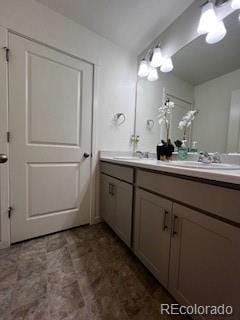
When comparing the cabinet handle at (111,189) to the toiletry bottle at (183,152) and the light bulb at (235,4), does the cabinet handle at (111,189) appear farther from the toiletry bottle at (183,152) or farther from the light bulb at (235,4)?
the light bulb at (235,4)

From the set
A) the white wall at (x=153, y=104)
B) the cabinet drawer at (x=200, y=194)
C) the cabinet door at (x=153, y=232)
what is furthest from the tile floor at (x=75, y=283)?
the white wall at (x=153, y=104)

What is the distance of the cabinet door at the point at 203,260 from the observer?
1.99ft

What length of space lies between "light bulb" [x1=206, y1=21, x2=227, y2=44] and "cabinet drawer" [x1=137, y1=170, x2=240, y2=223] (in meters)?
1.17

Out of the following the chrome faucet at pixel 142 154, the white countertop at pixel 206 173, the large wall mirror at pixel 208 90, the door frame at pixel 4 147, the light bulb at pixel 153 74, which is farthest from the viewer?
the chrome faucet at pixel 142 154

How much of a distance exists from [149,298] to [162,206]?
0.55 meters

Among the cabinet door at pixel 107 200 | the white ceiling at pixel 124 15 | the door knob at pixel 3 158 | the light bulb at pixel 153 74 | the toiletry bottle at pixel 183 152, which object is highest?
the white ceiling at pixel 124 15

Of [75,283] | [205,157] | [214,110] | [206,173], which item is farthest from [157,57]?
[75,283]

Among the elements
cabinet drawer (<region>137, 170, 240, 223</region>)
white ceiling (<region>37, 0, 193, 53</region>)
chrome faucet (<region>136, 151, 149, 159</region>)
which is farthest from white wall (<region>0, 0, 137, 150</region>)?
cabinet drawer (<region>137, 170, 240, 223</region>)

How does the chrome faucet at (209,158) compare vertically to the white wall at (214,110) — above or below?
below

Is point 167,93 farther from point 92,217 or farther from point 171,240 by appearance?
point 92,217

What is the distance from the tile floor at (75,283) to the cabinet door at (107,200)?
0.26m

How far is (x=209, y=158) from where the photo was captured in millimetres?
1245

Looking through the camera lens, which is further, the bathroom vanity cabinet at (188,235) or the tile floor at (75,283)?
the tile floor at (75,283)

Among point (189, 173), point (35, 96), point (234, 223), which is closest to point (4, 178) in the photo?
point (35, 96)
